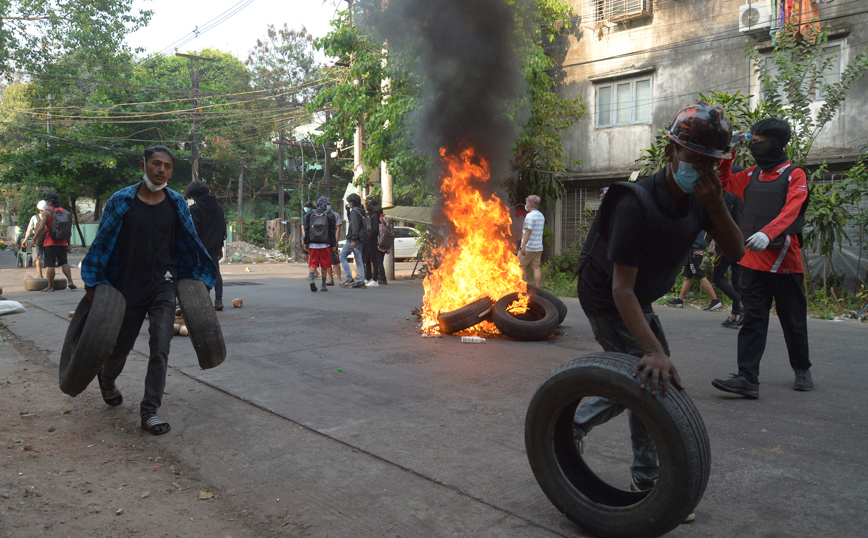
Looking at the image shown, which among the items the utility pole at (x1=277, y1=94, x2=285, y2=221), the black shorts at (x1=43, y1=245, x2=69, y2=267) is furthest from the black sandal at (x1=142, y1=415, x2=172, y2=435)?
the utility pole at (x1=277, y1=94, x2=285, y2=221)

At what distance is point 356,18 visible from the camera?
1248 centimetres

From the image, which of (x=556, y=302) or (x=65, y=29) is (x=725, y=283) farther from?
(x=65, y=29)

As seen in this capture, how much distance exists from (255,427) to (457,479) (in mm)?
1531

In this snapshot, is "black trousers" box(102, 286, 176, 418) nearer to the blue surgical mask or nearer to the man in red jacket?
→ the blue surgical mask

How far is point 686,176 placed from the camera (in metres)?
2.49

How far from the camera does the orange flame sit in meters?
7.86

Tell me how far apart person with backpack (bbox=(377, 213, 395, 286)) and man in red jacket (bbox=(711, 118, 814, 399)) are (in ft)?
31.3

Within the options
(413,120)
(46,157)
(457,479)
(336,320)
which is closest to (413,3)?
(413,120)

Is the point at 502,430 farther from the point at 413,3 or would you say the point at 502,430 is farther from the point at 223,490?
the point at 413,3

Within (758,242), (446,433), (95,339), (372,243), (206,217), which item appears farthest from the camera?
(372,243)

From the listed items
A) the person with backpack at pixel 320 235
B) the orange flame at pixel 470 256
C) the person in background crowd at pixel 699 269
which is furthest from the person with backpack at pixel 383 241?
the person in background crowd at pixel 699 269

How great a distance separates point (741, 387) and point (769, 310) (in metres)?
0.66

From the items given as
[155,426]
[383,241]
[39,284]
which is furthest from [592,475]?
[39,284]

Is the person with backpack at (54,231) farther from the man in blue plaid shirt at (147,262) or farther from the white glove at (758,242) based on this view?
the white glove at (758,242)
